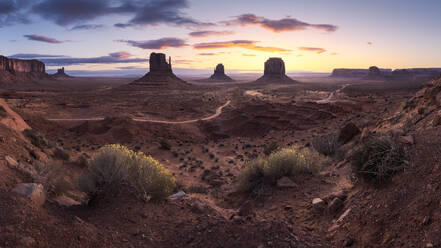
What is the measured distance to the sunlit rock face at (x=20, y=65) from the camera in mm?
113625

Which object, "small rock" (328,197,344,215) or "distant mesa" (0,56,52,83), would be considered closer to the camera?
"small rock" (328,197,344,215)

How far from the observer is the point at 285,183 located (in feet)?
25.2

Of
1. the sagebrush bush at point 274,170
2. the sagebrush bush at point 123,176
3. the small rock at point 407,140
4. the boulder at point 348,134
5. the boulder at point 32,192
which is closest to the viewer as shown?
the boulder at point 32,192

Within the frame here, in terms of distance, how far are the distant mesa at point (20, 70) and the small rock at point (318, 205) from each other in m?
128

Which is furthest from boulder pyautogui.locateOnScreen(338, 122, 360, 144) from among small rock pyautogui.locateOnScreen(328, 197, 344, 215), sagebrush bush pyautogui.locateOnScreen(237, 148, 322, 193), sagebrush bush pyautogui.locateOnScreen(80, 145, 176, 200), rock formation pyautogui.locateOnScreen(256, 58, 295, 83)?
rock formation pyautogui.locateOnScreen(256, 58, 295, 83)

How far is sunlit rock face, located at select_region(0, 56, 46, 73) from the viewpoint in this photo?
114 m

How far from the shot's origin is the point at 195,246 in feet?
14.3

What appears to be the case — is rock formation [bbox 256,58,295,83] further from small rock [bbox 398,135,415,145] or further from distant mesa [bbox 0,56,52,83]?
small rock [bbox 398,135,415,145]

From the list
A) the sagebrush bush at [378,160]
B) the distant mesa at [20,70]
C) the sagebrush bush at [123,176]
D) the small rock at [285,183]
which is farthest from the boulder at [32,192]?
the distant mesa at [20,70]

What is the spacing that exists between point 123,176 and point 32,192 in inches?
71.3

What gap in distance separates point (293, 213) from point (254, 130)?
2122cm

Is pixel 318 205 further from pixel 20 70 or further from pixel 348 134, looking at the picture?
pixel 20 70

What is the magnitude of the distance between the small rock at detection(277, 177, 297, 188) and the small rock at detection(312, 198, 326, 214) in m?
1.27

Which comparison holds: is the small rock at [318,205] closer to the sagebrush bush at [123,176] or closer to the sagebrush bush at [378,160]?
the sagebrush bush at [378,160]
